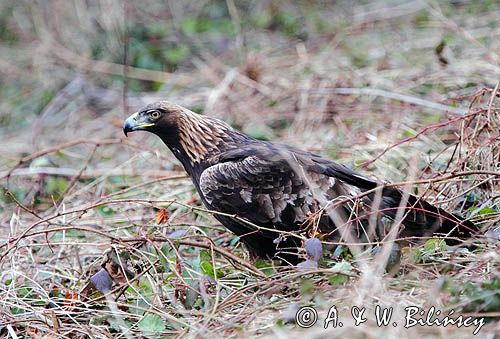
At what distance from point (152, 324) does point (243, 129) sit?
14.0ft

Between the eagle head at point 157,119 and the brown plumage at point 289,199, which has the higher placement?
the eagle head at point 157,119

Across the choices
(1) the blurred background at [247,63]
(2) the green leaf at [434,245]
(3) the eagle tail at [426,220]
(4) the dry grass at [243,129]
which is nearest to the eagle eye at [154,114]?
(4) the dry grass at [243,129]

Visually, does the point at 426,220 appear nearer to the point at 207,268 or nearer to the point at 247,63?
the point at 207,268

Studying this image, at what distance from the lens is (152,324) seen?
182 inches

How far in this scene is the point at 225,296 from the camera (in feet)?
16.4

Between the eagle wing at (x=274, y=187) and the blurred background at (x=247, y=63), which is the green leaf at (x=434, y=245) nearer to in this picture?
the eagle wing at (x=274, y=187)

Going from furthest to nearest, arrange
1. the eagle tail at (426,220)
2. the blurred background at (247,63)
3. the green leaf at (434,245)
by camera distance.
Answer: the blurred background at (247,63) → the eagle tail at (426,220) → the green leaf at (434,245)

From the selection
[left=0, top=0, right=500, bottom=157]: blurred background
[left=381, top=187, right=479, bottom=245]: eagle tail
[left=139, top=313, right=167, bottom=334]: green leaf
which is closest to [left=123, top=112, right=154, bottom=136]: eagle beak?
[left=139, top=313, right=167, bottom=334]: green leaf

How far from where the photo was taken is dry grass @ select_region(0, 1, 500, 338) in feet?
14.8

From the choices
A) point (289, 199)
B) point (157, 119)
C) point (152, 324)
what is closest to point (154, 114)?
point (157, 119)

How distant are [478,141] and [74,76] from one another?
6.75m

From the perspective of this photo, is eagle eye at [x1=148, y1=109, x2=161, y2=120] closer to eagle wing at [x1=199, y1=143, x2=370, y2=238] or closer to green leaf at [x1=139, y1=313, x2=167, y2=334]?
eagle wing at [x1=199, y1=143, x2=370, y2=238]

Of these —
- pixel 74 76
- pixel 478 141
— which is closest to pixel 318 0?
pixel 74 76

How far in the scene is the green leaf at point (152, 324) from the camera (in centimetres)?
459
